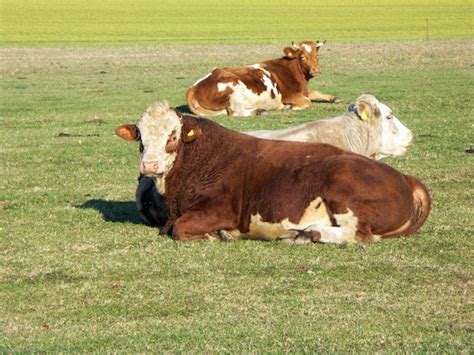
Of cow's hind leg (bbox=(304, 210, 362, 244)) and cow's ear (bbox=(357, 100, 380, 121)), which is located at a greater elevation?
cow's ear (bbox=(357, 100, 380, 121))

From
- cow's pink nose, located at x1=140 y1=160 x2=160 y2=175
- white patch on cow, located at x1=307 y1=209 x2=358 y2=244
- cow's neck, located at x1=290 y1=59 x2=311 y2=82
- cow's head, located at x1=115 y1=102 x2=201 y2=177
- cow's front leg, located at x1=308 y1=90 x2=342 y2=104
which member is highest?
cow's head, located at x1=115 y1=102 x2=201 y2=177

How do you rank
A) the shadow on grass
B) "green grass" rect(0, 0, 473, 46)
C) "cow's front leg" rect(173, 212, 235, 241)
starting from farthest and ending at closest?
"green grass" rect(0, 0, 473, 46), the shadow on grass, "cow's front leg" rect(173, 212, 235, 241)

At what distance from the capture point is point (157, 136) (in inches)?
404

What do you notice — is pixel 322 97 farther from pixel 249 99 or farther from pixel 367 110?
pixel 367 110

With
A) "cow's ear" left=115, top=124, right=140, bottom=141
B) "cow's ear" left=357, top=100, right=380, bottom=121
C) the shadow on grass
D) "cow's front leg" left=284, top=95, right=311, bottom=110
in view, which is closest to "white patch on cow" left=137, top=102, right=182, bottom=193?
"cow's ear" left=115, top=124, right=140, bottom=141

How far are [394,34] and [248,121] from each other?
143 ft

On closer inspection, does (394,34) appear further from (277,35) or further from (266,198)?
(266,198)

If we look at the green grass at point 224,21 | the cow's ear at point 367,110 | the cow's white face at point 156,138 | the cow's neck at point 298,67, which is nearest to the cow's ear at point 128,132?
the cow's white face at point 156,138

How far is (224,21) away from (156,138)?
65579mm

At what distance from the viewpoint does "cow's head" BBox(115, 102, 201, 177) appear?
1025 centimetres

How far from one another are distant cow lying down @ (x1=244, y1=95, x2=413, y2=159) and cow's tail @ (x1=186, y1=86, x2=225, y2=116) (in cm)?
922

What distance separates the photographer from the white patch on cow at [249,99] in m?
22.2

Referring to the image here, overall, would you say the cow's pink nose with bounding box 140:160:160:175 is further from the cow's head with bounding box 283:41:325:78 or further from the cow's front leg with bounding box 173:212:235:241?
the cow's head with bounding box 283:41:325:78

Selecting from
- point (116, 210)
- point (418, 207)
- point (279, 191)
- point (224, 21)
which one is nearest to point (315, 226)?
point (279, 191)
